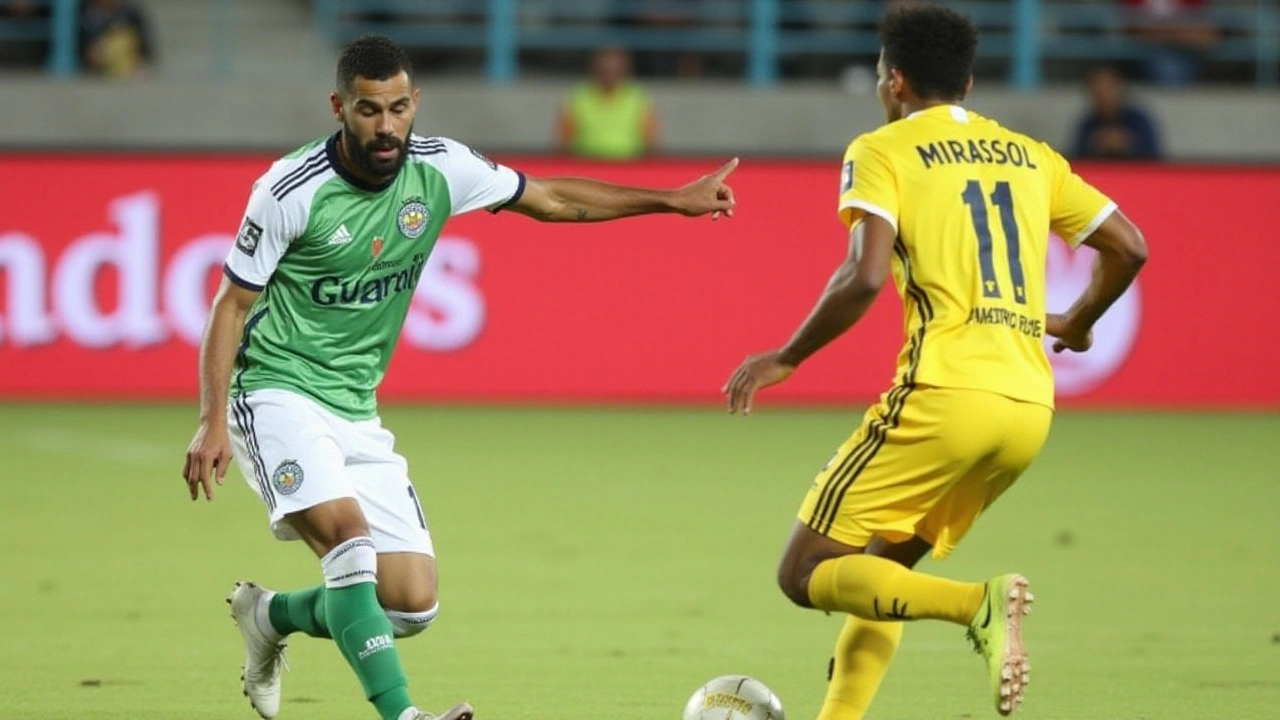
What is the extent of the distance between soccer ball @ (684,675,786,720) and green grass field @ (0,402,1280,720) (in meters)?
0.43

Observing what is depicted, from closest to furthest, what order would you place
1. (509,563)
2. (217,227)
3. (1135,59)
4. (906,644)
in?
(906,644) < (509,563) < (217,227) < (1135,59)

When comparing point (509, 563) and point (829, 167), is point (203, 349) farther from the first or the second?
point (829, 167)

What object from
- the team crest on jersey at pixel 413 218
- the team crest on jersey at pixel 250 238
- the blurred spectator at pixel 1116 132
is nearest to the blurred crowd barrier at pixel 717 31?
the blurred spectator at pixel 1116 132

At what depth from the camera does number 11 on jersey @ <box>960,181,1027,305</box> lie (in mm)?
5617

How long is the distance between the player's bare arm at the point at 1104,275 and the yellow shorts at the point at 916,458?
459 mm

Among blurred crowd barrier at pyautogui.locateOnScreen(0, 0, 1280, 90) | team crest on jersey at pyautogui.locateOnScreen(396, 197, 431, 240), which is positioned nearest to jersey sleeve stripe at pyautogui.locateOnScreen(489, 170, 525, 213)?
team crest on jersey at pyautogui.locateOnScreen(396, 197, 431, 240)

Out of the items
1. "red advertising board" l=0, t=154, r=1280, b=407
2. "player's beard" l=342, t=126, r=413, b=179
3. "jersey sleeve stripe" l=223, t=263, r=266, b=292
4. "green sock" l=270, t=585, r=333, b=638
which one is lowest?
"red advertising board" l=0, t=154, r=1280, b=407

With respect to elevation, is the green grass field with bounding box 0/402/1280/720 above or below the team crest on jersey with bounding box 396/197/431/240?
below

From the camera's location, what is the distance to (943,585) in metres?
A: 5.55

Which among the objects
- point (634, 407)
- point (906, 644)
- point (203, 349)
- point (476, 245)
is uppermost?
point (203, 349)

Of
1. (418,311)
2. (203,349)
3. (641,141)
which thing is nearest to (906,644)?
(203,349)

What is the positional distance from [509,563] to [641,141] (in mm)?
8771

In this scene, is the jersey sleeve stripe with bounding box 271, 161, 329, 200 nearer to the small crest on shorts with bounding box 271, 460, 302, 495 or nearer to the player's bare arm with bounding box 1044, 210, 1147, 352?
the small crest on shorts with bounding box 271, 460, 302, 495

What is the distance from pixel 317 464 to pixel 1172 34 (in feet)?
53.4
